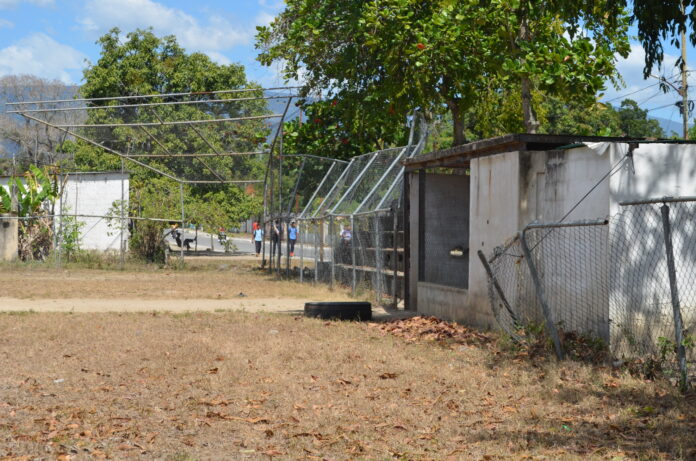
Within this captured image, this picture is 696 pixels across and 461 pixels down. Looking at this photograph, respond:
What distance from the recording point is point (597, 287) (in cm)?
990

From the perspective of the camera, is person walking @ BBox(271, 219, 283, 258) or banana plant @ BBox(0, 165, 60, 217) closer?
person walking @ BBox(271, 219, 283, 258)

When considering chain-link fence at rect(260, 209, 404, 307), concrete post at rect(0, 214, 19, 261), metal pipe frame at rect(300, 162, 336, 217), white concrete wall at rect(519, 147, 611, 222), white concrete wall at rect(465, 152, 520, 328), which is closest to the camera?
white concrete wall at rect(519, 147, 611, 222)

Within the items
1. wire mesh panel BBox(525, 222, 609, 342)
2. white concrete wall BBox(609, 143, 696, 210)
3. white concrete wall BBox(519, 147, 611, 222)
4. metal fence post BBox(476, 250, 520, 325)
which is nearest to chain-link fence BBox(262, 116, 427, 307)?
white concrete wall BBox(519, 147, 611, 222)

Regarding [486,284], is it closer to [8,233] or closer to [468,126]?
[8,233]

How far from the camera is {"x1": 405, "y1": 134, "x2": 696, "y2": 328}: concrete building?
32.4 feet

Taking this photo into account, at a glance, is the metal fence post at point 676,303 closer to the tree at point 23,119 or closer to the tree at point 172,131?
the tree at point 172,131

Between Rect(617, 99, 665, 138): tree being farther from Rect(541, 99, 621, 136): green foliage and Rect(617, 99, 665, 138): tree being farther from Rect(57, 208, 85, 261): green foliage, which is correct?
Rect(57, 208, 85, 261): green foliage

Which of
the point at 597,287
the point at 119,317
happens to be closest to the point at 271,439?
the point at 597,287

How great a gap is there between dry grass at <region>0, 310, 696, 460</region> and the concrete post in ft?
61.1

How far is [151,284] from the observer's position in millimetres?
21375

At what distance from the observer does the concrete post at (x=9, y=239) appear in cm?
2886

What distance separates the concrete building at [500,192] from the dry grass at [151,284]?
304 centimetres

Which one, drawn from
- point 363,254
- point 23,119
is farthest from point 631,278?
point 23,119

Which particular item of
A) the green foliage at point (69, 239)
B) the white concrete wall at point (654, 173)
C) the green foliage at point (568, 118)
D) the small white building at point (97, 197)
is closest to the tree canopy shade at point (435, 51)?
the white concrete wall at point (654, 173)
